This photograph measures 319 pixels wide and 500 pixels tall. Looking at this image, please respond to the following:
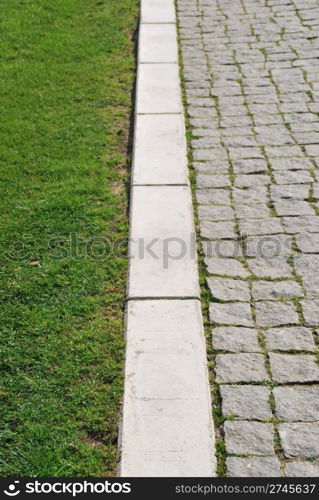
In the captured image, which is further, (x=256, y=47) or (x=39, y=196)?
(x=256, y=47)

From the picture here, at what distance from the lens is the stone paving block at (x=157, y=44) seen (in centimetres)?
791

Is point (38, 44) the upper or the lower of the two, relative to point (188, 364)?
upper

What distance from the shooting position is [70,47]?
8359mm

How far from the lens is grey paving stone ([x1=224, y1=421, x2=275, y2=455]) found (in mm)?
3569

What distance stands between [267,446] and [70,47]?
5.98m

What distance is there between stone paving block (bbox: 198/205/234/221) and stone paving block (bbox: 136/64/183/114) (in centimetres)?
165

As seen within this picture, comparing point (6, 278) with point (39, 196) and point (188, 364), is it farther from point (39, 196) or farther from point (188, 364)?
point (188, 364)

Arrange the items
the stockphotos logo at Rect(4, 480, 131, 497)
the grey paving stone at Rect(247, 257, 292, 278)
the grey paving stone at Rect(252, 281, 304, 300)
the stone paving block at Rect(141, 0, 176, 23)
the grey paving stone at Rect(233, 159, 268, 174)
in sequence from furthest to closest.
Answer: the stone paving block at Rect(141, 0, 176, 23) → the grey paving stone at Rect(233, 159, 268, 174) → the grey paving stone at Rect(247, 257, 292, 278) → the grey paving stone at Rect(252, 281, 304, 300) → the stockphotos logo at Rect(4, 480, 131, 497)

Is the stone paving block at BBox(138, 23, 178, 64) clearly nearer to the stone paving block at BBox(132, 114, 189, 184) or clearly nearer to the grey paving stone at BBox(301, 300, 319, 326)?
the stone paving block at BBox(132, 114, 189, 184)

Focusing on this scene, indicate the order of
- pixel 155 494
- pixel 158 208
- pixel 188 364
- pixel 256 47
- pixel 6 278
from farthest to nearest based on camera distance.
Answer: pixel 256 47
pixel 158 208
pixel 6 278
pixel 188 364
pixel 155 494

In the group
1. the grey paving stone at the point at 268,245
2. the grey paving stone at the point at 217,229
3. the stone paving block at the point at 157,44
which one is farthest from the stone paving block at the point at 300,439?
the stone paving block at the point at 157,44

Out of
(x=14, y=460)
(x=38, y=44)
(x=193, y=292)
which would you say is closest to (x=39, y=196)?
(x=193, y=292)

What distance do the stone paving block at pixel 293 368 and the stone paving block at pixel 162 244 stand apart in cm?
71

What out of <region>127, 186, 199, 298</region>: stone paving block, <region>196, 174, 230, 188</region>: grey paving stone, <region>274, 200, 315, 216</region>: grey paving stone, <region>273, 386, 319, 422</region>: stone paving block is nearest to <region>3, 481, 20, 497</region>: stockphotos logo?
<region>273, 386, 319, 422</region>: stone paving block
